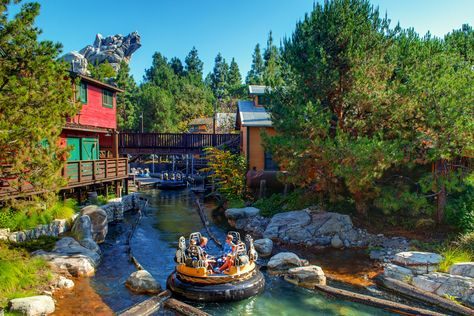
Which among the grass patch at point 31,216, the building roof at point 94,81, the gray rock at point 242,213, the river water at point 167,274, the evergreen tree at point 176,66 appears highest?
the evergreen tree at point 176,66

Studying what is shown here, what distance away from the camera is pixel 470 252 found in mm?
13781

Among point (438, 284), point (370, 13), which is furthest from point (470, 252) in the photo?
point (370, 13)

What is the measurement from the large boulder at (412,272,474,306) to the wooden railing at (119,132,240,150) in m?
23.1

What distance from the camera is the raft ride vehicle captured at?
1148 cm

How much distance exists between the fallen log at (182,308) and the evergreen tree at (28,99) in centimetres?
565

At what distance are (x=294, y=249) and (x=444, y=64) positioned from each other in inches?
403

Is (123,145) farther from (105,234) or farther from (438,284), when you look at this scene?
(438,284)

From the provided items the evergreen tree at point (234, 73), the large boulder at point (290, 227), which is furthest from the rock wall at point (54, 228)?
the evergreen tree at point (234, 73)

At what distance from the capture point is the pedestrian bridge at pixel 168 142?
112ft

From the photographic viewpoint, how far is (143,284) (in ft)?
40.7

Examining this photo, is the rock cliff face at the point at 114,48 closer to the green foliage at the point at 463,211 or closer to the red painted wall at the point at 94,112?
the red painted wall at the point at 94,112

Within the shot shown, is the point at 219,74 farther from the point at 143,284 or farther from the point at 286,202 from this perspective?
the point at 143,284

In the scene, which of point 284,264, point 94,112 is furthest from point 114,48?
point 284,264

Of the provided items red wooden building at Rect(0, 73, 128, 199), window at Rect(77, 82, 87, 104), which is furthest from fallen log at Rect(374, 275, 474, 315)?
window at Rect(77, 82, 87, 104)
